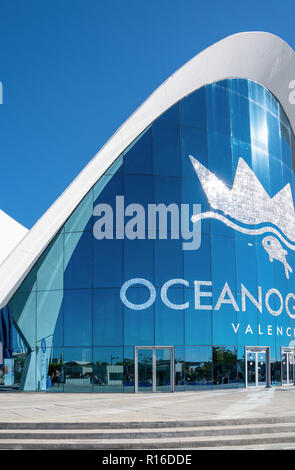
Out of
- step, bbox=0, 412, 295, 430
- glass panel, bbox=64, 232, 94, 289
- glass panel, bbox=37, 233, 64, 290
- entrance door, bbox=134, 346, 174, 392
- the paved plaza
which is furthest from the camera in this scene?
glass panel, bbox=37, 233, 64, 290

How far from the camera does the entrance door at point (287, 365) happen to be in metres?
24.7

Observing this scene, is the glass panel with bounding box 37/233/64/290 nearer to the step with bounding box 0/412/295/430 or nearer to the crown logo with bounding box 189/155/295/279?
the crown logo with bounding box 189/155/295/279

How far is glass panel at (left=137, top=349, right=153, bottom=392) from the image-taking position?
20.5 m

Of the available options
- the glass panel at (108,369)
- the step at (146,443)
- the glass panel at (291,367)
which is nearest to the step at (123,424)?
the step at (146,443)

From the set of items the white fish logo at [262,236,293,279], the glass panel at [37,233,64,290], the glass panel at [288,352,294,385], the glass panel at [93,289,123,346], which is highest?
the white fish logo at [262,236,293,279]

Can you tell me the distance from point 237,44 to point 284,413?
19.3m

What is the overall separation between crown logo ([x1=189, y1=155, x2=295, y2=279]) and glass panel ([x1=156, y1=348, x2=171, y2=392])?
5.62 metres

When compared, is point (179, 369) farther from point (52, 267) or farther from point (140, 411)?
point (140, 411)

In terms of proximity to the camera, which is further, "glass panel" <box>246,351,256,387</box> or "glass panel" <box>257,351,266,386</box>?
"glass panel" <box>257,351,266,386</box>

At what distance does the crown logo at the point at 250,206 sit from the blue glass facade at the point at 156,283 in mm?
196

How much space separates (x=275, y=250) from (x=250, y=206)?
269 centimetres

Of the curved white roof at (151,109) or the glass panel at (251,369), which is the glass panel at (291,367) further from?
the curved white roof at (151,109)

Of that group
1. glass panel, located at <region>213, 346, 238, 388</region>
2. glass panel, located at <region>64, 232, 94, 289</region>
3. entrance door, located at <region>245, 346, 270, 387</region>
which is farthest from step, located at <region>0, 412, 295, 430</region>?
entrance door, located at <region>245, 346, 270, 387</region>

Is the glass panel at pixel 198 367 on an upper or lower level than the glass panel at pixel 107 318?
lower
